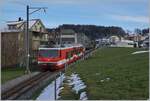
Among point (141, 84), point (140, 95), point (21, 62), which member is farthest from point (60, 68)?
point (140, 95)

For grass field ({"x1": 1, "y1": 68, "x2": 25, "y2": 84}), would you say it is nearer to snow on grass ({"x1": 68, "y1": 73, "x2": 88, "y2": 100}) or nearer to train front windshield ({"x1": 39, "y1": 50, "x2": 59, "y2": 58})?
train front windshield ({"x1": 39, "y1": 50, "x2": 59, "y2": 58})

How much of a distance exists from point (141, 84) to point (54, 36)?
10864 centimetres

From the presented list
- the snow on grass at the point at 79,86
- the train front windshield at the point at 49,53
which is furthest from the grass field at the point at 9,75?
the snow on grass at the point at 79,86

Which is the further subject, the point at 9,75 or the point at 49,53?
the point at 49,53

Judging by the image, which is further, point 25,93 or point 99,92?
point 25,93

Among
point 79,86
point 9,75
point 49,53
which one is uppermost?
point 49,53

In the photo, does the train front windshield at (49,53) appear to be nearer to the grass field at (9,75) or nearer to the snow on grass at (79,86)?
the grass field at (9,75)

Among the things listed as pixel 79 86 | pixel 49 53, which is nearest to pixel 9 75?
pixel 49 53

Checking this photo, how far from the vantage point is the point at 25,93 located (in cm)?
2492

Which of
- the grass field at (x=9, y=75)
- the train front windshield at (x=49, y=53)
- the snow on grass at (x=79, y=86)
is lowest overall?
the grass field at (x=9, y=75)

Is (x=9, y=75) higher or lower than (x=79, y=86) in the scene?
lower

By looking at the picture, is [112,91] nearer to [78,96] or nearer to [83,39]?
[78,96]

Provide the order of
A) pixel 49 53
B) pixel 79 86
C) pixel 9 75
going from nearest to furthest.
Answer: pixel 79 86 < pixel 9 75 < pixel 49 53

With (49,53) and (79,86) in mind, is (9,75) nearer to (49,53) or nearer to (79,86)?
A: (49,53)
